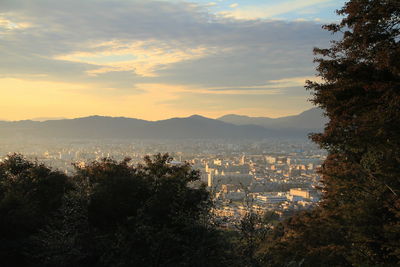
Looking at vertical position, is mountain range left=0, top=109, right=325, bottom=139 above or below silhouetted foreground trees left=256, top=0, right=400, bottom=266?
above

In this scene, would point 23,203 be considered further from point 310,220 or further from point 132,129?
point 132,129

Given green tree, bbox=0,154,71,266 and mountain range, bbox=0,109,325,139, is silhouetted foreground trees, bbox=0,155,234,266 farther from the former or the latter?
mountain range, bbox=0,109,325,139

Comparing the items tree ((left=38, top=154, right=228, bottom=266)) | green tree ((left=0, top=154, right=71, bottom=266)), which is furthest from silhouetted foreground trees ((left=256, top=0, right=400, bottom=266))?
green tree ((left=0, top=154, right=71, bottom=266))

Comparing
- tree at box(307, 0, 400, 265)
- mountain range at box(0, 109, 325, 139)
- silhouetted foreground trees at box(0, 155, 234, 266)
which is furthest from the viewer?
mountain range at box(0, 109, 325, 139)

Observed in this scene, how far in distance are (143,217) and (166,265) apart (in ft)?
5.08

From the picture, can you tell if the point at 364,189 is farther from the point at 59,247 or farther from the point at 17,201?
the point at 17,201

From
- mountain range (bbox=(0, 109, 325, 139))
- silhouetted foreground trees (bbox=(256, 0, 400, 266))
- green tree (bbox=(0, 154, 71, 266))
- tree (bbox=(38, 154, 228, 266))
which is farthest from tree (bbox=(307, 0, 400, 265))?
mountain range (bbox=(0, 109, 325, 139))

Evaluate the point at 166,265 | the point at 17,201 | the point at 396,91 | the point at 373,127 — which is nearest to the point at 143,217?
the point at 166,265

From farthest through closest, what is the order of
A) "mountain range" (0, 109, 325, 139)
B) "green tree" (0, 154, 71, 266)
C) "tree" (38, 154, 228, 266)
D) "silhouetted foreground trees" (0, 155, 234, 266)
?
"mountain range" (0, 109, 325, 139), "green tree" (0, 154, 71, 266), "silhouetted foreground trees" (0, 155, 234, 266), "tree" (38, 154, 228, 266)

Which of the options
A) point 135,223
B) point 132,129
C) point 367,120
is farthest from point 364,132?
point 132,129

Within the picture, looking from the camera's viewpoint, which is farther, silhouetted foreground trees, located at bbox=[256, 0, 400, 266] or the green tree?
the green tree

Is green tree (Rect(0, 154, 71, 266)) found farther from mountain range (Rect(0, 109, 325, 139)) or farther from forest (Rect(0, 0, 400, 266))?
mountain range (Rect(0, 109, 325, 139))

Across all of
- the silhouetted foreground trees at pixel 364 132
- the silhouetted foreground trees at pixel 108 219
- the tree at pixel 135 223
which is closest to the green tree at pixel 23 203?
the silhouetted foreground trees at pixel 108 219

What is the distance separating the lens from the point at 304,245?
34.5ft
